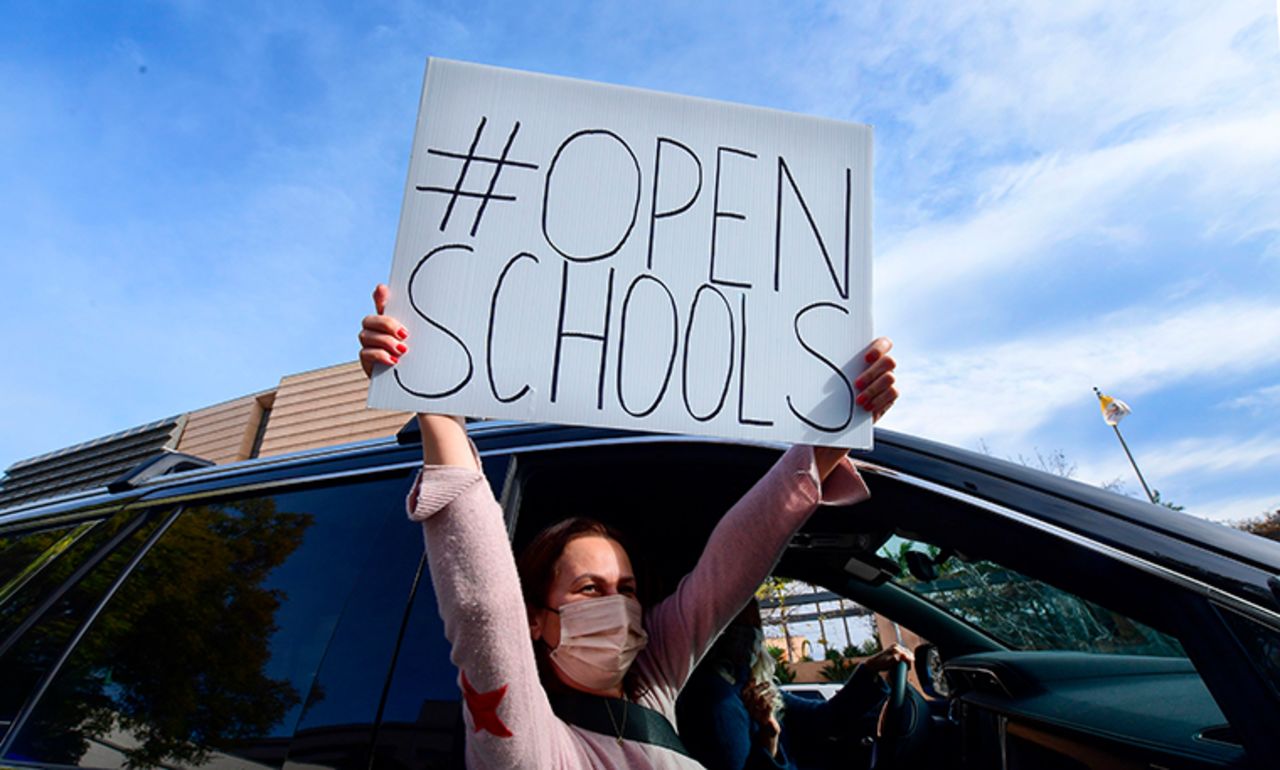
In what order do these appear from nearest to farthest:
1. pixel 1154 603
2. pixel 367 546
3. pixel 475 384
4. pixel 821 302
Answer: pixel 1154 603 < pixel 475 384 < pixel 821 302 < pixel 367 546

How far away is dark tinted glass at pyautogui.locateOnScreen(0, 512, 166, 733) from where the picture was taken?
1643mm

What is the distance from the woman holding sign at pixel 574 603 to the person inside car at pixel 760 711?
0.73 metres

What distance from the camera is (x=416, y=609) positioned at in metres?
1.37

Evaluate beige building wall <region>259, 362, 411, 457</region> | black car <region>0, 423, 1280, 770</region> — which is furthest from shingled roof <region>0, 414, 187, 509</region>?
black car <region>0, 423, 1280, 770</region>

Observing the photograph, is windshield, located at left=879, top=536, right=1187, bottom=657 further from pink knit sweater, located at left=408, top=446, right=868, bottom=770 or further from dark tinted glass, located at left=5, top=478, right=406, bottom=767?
dark tinted glass, located at left=5, top=478, right=406, bottom=767

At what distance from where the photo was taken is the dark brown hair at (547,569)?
4.74 ft

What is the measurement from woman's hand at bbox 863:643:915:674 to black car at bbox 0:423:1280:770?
10.3 inches

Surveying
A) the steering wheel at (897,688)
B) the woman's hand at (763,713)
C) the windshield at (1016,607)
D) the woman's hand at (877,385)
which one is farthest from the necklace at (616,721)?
the steering wheel at (897,688)

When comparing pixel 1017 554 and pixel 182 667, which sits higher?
pixel 1017 554

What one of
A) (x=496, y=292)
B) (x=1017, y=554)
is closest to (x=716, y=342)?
(x=496, y=292)

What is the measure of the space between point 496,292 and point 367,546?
0.66 meters

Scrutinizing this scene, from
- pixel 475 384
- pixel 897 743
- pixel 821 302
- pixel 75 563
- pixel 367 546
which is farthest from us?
pixel 897 743

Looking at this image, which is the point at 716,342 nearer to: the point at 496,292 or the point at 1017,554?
the point at 496,292

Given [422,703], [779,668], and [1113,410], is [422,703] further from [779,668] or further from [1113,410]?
[1113,410]
